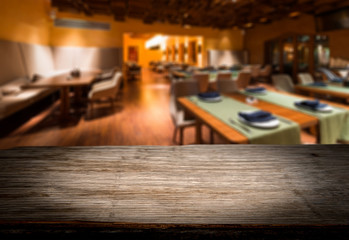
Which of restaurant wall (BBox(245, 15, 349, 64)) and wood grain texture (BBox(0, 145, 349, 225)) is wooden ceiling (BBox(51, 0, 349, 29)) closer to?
restaurant wall (BBox(245, 15, 349, 64))

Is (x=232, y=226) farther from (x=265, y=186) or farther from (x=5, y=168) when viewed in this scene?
(x=5, y=168)

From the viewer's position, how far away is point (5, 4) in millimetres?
5430

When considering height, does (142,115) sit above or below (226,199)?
below

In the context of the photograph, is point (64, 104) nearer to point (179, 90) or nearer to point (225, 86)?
point (179, 90)

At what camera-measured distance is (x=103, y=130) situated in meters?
4.15

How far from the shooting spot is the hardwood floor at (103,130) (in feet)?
11.7

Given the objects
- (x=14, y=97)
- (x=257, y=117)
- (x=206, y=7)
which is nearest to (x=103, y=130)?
(x=14, y=97)

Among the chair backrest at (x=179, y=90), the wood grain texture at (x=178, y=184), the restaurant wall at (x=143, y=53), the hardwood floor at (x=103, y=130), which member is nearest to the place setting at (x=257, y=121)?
the wood grain texture at (x=178, y=184)

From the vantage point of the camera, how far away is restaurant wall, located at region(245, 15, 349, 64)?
8309 mm

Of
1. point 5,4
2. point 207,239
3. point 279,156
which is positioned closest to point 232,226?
point 207,239

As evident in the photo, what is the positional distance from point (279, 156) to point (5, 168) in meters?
0.68

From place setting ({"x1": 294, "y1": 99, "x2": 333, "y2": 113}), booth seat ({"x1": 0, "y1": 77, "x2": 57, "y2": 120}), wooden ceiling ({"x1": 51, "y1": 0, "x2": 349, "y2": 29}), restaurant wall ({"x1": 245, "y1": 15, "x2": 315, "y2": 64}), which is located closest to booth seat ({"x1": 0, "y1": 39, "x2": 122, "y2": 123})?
booth seat ({"x1": 0, "y1": 77, "x2": 57, "y2": 120})

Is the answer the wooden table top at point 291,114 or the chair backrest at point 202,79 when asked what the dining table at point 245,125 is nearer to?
the wooden table top at point 291,114

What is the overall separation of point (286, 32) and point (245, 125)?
1098cm
